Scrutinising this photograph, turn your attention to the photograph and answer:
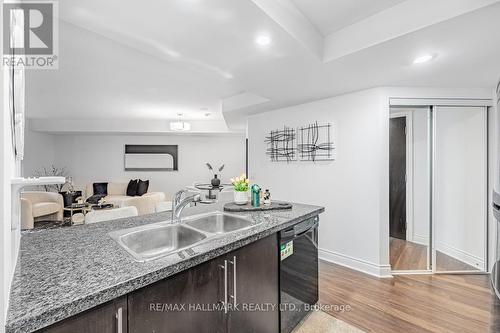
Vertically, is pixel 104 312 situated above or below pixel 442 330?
above

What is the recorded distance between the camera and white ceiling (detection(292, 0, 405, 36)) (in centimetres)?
177

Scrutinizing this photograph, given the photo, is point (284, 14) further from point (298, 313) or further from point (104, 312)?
point (298, 313)

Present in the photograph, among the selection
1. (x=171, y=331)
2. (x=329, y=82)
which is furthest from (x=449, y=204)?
(x=171, y=331)

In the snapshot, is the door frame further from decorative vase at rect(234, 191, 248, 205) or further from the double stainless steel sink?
the double stainless steel sink

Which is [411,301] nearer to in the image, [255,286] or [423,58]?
[255,286]

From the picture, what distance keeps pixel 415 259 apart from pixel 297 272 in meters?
2.20

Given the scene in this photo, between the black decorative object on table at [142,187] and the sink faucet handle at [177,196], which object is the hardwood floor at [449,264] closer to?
the sink faucet handle at [177,196]

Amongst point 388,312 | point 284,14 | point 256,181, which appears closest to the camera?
point 284,14

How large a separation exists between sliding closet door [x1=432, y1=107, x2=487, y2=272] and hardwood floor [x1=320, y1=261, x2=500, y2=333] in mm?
309

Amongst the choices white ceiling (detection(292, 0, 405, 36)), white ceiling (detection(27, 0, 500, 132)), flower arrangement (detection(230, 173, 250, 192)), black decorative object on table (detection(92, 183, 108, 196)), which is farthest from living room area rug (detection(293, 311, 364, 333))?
black decorative object on table (detection(92, 183, 108, 196))

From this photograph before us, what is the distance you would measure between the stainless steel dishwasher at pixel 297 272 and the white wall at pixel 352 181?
1229 mm

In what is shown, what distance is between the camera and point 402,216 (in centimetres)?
337

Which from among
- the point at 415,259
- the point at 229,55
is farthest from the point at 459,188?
the point at 229,55

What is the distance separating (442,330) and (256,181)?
3101 millimetres
